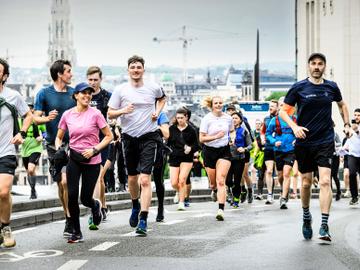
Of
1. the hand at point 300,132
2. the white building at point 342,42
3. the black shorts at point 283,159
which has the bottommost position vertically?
the black shorts at point 283,159

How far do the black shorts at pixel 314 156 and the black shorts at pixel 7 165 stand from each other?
3019mm

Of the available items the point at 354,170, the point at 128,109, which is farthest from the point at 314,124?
the point at 354,170

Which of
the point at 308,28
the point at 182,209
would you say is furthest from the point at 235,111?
the point at 308,28

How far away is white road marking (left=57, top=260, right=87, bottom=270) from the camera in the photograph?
8.78 m

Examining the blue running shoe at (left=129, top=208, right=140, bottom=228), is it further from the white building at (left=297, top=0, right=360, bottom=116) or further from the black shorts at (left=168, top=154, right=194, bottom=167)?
the white building at (left=297, top=0, right=360, bottom=116)

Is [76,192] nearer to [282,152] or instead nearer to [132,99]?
[132,99]

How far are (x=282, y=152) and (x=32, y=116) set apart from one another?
854 centimetres

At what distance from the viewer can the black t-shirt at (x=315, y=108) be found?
11.3 meters

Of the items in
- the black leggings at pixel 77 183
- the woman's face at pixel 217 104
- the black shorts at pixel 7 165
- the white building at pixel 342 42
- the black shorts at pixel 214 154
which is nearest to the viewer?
the black shorts at pixel 7 165

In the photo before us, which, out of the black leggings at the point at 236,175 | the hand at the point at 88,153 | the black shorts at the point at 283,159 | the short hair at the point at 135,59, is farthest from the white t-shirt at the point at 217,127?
the hand at the point at 88,153

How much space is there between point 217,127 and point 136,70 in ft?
12.9

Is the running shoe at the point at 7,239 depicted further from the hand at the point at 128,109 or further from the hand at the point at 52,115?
the hand at the point at 128,109

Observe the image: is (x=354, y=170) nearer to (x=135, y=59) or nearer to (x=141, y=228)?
(x=135, y=59)

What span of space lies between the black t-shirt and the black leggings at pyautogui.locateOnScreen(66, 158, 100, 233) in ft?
7.37
